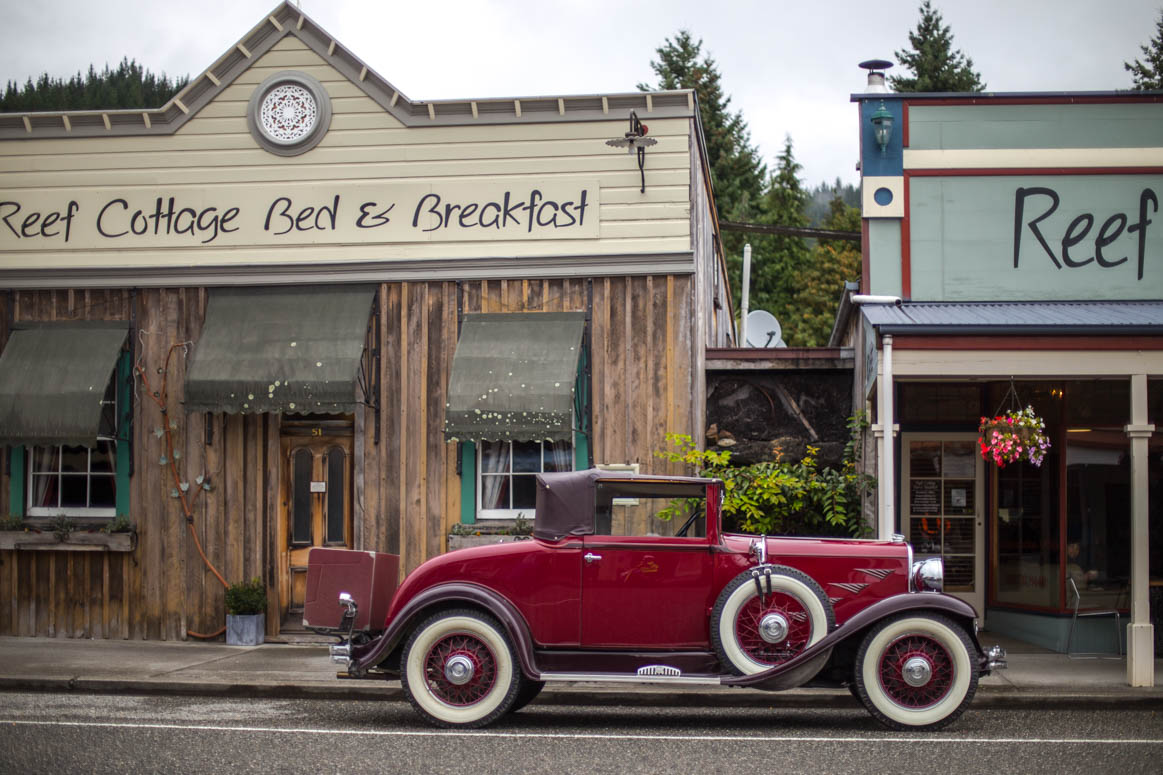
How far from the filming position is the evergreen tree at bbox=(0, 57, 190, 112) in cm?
4441

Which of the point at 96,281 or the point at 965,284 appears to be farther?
the point at 96,281

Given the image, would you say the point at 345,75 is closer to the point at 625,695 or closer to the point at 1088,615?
the point at 625,695

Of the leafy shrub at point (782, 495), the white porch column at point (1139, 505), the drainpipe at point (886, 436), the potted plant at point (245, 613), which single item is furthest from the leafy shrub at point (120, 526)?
the white porch column at point (1139, 505)

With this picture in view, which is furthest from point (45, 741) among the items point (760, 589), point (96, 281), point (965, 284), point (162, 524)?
point (965, 284)

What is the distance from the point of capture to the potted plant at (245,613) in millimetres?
12836

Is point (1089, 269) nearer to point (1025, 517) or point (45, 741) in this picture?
point (1025, 517)

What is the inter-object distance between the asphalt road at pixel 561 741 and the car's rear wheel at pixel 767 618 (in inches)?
20.8

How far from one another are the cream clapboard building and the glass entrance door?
2.60 meters

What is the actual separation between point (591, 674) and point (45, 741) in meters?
3.60

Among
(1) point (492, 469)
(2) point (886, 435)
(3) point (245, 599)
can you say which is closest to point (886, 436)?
(2) point (886, 435)

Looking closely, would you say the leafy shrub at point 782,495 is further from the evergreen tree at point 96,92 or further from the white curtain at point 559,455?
the evergreen tree at point 96,92

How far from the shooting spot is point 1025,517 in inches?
509

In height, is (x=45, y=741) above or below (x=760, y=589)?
below

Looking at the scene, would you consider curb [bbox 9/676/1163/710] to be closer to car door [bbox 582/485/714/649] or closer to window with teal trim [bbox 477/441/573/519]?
car door [bbox 582/485/714/649]
